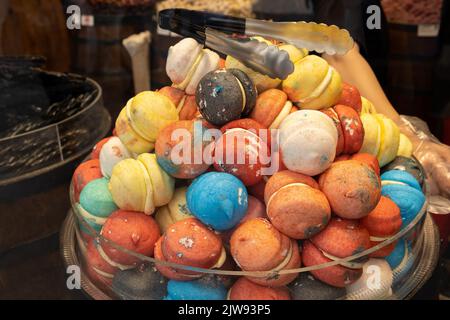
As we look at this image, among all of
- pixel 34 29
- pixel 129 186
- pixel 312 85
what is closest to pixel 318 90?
pixel 312 85

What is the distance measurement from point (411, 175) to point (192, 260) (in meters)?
0.40

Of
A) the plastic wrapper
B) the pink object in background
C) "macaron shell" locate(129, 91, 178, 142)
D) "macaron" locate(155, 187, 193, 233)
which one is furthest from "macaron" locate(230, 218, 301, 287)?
the pink object in background

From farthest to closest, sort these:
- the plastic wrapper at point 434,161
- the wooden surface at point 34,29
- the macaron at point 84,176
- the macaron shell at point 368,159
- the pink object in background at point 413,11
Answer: the pink object in background at point 413,11 < the wooden surface at point 34,29 < the plastic wrapper at point 434,161 < the macaron at point 84,176 < the macaron shell at point 368,159

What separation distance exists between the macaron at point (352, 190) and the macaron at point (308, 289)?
9 centimetres

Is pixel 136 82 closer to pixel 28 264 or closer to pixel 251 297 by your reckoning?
pixel 28 264

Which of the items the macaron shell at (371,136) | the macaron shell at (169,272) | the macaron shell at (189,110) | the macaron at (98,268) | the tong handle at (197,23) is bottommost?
the macaron at (98,268)

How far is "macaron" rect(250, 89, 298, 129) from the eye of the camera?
698 millimetres

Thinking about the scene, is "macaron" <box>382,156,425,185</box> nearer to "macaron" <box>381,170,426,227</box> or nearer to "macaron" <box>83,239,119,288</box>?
"macaron" <box>381,170,426,227</box>

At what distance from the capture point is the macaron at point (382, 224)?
25.1 inches

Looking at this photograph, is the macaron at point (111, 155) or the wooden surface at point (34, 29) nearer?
the macaron at point (111, 155)

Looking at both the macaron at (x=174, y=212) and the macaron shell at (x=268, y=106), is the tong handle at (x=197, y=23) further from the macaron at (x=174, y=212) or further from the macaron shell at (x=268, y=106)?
the macaron at (x=174, y=212)

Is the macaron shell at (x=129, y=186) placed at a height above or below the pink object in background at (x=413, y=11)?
below

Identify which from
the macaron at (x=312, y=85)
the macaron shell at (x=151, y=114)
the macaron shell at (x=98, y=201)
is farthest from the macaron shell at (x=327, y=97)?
the macaron shell at (x=98, y=201)
